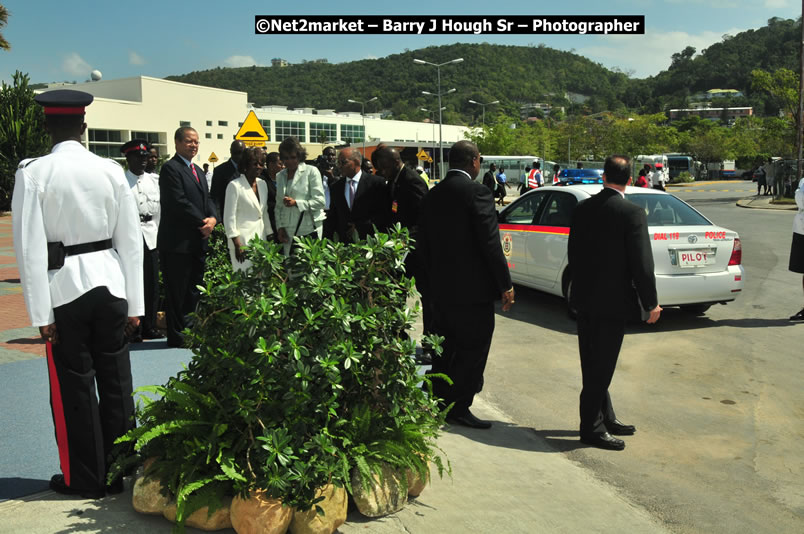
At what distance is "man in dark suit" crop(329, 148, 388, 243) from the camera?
278 inches

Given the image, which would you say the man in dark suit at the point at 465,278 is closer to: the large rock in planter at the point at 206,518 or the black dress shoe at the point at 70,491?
the large rock in planter at the point at 206,518

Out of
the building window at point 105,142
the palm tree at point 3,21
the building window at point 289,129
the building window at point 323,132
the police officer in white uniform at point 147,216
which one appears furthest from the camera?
the building window at point 323,132

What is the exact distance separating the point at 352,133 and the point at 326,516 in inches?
4621

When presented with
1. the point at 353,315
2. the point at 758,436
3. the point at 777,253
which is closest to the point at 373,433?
the point at 353,315

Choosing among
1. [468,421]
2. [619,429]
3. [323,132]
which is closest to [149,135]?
[323,132]

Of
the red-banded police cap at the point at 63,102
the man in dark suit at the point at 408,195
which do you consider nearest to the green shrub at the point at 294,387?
the red-banded police cap at the point at 63,102

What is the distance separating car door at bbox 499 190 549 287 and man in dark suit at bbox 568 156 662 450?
4.57m

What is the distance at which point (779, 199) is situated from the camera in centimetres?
3212

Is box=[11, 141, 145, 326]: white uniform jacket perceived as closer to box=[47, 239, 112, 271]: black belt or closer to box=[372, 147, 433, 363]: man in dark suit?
box=[47, 239, 112, 271]: black belt

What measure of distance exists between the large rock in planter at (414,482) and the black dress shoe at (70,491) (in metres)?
1.58

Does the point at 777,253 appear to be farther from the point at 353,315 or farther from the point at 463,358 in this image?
the point at 353,315

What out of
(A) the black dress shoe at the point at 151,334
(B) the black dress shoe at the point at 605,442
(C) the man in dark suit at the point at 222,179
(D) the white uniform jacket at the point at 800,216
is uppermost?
(C) the man in dark suit at the point at 222,179

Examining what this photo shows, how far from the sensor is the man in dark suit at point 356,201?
23.2ft

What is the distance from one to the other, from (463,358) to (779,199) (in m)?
32.0
